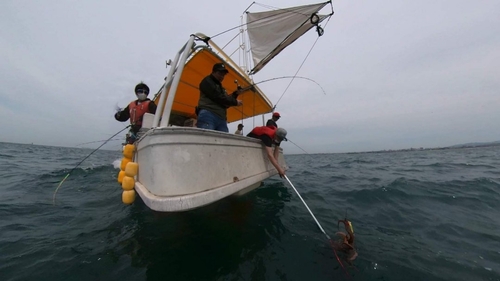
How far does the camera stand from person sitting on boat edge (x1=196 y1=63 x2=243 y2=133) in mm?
3332

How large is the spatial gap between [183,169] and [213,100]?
1.53 meters

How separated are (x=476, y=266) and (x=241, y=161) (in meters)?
3.50

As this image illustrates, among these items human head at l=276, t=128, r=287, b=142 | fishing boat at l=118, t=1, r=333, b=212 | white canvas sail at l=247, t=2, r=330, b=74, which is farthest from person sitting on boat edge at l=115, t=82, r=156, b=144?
white canvas sail at l=247, t=2, r=330, b=74

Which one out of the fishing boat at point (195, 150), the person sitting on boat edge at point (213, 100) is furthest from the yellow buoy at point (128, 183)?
the person sitting on boat edge at point (213, 100)

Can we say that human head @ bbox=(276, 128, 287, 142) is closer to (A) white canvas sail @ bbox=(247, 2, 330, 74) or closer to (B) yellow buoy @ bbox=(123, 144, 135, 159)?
(A) white canvas sail @ bbox=(247, 2, 330, 74)

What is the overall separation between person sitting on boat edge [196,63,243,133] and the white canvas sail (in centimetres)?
262

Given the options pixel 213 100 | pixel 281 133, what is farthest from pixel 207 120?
pixel 281 133

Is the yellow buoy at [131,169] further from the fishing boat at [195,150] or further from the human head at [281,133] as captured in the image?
the human head at [281,133]

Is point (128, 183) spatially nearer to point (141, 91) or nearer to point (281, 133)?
point (141, 91)

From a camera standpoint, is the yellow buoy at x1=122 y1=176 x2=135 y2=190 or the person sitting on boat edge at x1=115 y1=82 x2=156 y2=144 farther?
the person sitting on boat edge at x1=115 y1=82 x2=156 y2=144

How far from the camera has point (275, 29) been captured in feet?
19.4

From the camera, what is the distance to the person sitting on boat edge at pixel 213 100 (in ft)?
10.9

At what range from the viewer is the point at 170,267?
7.58 feet

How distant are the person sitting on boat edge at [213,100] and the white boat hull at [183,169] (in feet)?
1.96
